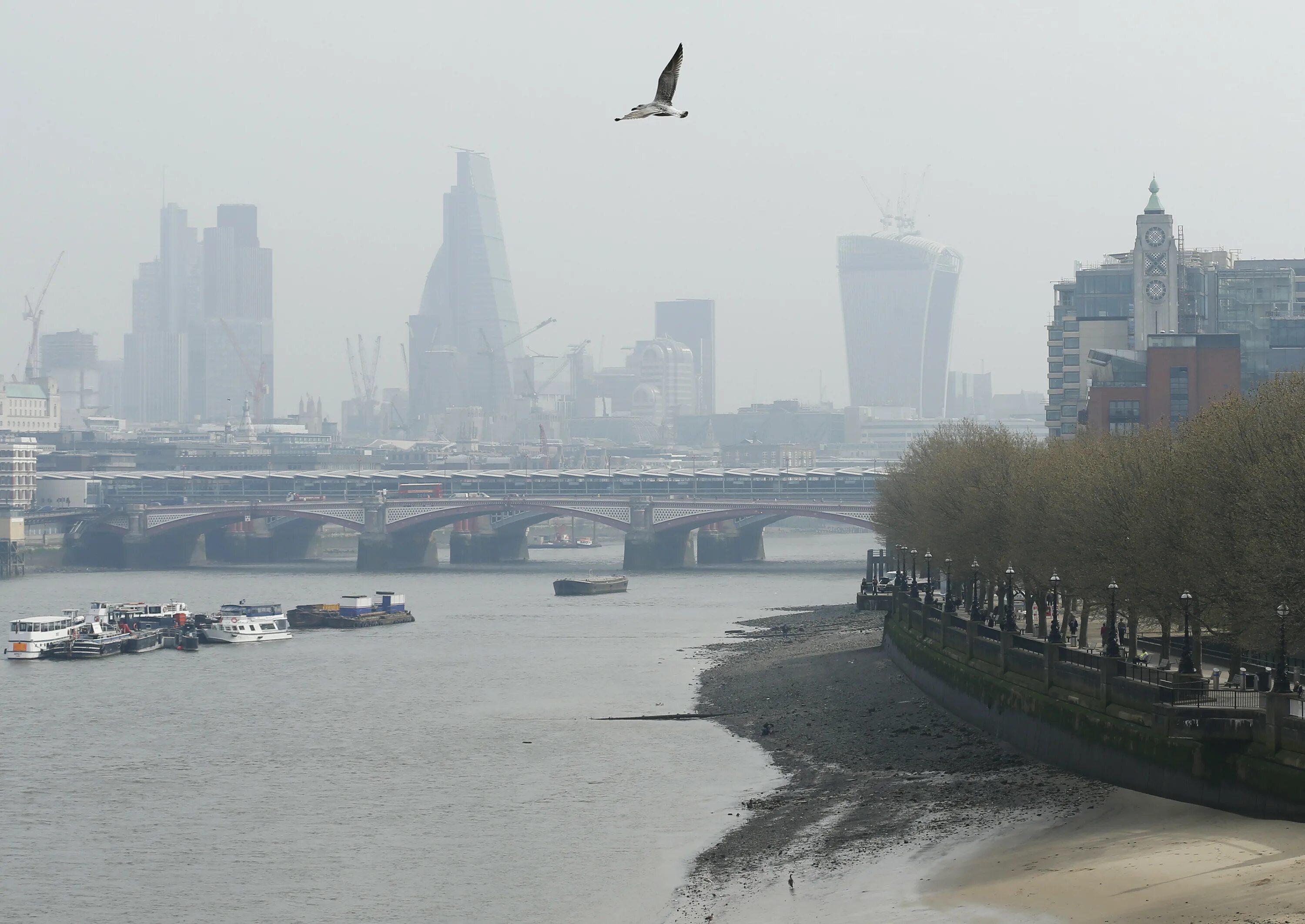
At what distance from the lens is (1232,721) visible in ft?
126

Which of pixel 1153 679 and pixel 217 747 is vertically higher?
pixel 1153 679

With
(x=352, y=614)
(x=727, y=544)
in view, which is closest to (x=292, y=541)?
(x=727, y=544)

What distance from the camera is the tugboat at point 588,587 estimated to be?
420ft

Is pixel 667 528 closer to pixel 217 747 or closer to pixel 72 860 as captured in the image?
pixel 217 747

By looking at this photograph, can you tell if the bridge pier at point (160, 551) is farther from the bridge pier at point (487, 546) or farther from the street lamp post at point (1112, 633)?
the street lamp post at point (1112, 633)

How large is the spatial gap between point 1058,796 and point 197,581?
113 m

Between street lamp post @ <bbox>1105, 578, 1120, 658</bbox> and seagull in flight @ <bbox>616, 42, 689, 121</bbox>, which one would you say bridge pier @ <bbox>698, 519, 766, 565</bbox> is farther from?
seagull in flight @ <bbox>616, 42, 689, 121</bbox>

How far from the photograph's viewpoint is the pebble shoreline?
4009 centimetres

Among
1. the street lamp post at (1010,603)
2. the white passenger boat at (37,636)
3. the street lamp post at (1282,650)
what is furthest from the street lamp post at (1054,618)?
the white passenger boat at (37,636)

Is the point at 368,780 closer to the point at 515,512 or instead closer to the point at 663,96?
the point at 663,96

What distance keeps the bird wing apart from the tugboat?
10950 centimetres

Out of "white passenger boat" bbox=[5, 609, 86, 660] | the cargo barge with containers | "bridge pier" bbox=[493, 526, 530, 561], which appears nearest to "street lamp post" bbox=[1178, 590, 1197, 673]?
"white passenger boat" bbox=[5, 609, 86, 660]

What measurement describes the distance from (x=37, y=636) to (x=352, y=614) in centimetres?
2163

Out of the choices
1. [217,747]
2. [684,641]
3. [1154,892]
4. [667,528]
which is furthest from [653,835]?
[667,528]
